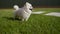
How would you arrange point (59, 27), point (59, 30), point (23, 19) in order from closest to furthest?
point (59, 30)
point (59, 27)
point (23, 19)

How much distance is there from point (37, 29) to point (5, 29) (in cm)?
37

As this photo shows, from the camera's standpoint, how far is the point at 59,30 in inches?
60.2

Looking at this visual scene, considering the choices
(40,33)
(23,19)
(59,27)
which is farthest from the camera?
(23,19)

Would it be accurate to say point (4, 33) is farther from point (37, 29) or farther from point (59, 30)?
point (59, 30)

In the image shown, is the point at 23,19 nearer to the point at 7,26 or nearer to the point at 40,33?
the point at 7,26

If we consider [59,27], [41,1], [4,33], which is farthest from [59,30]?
[41,1]

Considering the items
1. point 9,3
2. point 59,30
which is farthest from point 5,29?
point 9,3

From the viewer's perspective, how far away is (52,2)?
172 inches

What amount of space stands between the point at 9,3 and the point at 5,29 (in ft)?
9.21

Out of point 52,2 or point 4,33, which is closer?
point 4,33

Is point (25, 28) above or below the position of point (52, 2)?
below

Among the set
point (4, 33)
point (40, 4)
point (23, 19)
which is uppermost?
point (40, 4)

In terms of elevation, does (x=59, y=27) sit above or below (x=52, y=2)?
below

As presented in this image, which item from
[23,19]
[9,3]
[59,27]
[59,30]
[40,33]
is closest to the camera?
[40,33]
